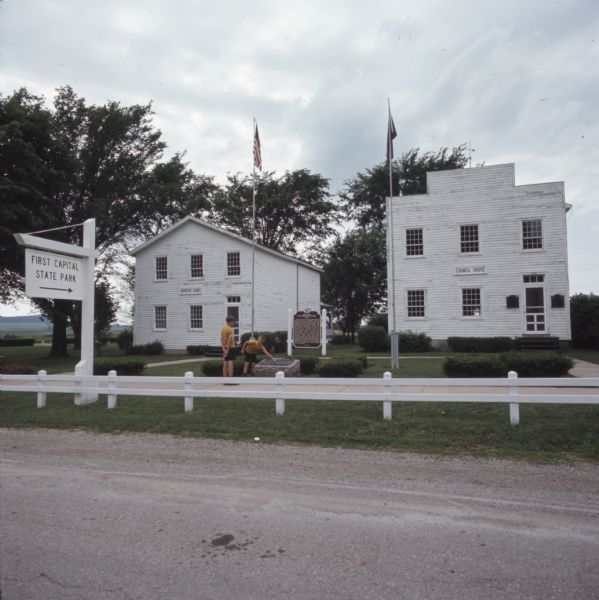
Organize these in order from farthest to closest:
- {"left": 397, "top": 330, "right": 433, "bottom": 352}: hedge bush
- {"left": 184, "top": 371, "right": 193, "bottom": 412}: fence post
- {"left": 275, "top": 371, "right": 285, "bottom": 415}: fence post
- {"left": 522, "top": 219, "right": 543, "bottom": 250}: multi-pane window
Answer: {"left": 522, "top": 219, "right": 543, "bottom": 250}: multi-pane window, {"left": 397, "top": 330, "right": 433, "bottom": 352}: hedge bush, {"left": 184, "top": 371, "right": 193, "bottom": 412}: fence post, {"left": 275, "top": 371, "right": 285, "bottom": 415}: fence post

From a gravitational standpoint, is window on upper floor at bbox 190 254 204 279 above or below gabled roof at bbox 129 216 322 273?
below

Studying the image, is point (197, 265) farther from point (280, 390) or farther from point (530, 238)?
point (280, 390)

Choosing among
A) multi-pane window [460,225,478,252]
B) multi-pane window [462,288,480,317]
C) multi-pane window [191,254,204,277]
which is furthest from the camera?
multi-pane window [191,254,204,277]

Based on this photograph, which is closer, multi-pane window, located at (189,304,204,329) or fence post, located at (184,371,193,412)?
fence post, located at (184,371,193,412)

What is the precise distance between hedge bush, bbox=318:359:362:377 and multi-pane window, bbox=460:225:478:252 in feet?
48.6

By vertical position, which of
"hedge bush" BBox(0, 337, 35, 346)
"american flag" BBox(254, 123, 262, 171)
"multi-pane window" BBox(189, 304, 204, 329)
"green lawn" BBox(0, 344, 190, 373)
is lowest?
"green lawn" BBox(0, 344, 190, 373)

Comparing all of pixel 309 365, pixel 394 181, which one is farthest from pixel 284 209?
pixel 309 365

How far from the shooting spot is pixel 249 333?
26906 mm

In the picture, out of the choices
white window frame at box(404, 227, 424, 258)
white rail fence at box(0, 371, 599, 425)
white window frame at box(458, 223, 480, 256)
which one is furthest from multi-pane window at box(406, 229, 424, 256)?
white rail fence at box(0, 371, 599, 425)

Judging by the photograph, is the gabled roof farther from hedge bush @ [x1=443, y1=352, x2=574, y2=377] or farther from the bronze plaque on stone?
hedge bush @ [x1=443, y1=352, x2=574, y2=377]

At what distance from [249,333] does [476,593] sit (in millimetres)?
24069

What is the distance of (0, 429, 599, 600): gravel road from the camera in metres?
3.29

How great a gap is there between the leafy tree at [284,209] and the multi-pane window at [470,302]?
1072 inches

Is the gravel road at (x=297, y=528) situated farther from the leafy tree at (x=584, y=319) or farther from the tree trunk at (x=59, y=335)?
the tree trunk at (x=59, y=335)
